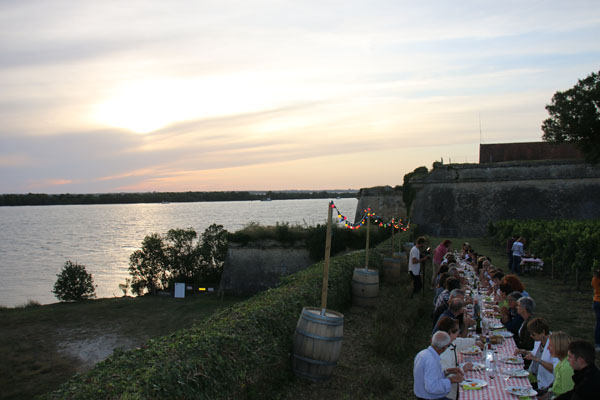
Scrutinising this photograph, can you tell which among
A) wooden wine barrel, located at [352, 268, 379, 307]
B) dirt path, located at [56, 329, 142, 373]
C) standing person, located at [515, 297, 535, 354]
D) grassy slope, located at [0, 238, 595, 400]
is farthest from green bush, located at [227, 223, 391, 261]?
standing person, located at [515, 297, 535, 354]

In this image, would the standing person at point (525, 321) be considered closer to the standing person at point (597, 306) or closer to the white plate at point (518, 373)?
the white plate at point (518, 373)

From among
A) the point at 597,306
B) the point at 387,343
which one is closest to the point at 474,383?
the point at 387,343

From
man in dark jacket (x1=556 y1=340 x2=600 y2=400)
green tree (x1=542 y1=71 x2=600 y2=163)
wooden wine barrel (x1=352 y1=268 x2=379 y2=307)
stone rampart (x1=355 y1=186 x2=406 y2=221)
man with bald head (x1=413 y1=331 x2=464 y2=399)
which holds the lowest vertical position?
wooden wine barrel (x1=352 y1=268 x2=379 y2=307)

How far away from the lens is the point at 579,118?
83.2 ft

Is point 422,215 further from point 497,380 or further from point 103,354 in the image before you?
point 497,380

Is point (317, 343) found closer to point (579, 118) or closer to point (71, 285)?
point (579, 118)

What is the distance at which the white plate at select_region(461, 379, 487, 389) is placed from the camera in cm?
Result: 464

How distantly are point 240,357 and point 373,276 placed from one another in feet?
19.0

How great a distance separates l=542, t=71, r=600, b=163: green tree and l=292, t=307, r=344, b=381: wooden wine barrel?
2558 centimetres

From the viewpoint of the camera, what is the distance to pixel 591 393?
140 inches

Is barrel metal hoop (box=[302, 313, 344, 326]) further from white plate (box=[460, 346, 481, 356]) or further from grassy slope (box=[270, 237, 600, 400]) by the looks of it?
white plate (box=[460, 346, 481, 356])

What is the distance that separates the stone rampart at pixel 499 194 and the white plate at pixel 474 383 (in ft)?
98.4

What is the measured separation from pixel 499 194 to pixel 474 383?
31.1 metres

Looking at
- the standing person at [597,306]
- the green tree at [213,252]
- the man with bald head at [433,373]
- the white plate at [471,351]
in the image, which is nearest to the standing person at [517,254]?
the standing person at [597,306]
